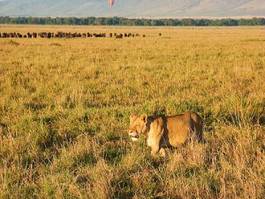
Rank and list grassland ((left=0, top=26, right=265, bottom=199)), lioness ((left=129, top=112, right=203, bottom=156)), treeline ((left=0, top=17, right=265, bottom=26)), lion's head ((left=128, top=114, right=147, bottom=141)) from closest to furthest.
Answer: grassland ((left=0, top=26, right=265, bottom=199))
lion's head ((left=128, top=114, right=147, bottom=141))
lioness ((left=129, top=112, right=203, bottom=156))
treeline ((left=0, top=17, right=265, bottom=26))

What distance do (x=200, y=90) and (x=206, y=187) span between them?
27.7ft

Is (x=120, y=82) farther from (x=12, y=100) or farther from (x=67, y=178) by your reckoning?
(x=67, y=178)

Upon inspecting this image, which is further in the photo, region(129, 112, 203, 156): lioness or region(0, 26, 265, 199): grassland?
region(129, 112, 203, 156): lioness

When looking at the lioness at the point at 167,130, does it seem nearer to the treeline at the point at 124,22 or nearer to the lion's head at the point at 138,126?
the lion's head at the point at 138,126

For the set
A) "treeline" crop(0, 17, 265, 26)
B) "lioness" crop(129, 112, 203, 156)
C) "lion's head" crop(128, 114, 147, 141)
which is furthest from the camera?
"treeline" crop(0, 17, 265, 26)

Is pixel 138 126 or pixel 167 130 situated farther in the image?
pixel 167 130

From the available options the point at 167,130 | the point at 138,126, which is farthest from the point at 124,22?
the point at 138,126

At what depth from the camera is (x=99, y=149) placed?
291 inches

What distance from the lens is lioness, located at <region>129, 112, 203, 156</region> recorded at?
21.4 feet

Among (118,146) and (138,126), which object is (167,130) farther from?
(118,146)

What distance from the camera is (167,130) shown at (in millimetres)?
6840

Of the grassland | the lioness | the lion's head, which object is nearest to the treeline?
the grassland

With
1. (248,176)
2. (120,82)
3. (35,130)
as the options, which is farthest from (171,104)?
(120,82)

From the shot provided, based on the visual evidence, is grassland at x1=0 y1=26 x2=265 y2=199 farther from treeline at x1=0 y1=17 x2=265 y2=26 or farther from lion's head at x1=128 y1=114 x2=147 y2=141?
treeline at x1=0 y1=17 x2=265 y2=26
